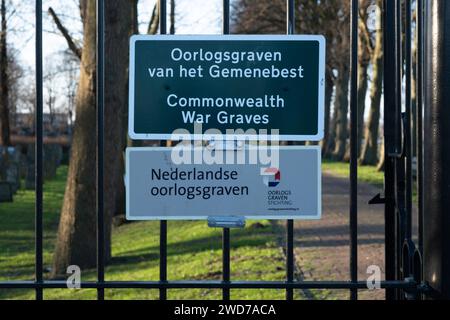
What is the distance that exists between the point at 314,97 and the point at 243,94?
336 mm

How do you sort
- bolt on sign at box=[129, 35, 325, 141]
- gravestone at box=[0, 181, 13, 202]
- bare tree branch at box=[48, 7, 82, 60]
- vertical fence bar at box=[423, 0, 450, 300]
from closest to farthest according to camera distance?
vertical fence bar at box=[423, 0, 450, 300] < bolt on sign at box=[129, 35, 325, 141] < bare tree branch at box=[48, 7, 82, 60] < gravestone at box=[0, 181, 13, 202]

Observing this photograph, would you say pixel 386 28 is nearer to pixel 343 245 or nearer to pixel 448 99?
pixel 448 99

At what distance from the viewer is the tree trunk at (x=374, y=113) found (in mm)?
25391

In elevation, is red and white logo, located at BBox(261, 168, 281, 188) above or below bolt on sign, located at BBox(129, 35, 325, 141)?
below

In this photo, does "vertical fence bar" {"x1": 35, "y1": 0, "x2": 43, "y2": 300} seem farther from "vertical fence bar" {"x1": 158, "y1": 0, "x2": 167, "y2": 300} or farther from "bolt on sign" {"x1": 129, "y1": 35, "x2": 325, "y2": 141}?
"vertical fence bar" {"x1": 158, "y1": 0, "x2": 167, "y2": 300}

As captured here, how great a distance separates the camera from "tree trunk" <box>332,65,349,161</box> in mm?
32497

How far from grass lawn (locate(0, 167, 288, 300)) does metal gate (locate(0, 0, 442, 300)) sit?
137 inches

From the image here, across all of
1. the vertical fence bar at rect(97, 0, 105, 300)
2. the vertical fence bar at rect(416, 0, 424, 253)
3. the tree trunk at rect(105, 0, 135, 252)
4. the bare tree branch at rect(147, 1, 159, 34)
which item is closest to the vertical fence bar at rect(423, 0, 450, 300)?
the vertical fence bar at rect(416, 0, 424, 253)

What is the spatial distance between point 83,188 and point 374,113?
19873 mm

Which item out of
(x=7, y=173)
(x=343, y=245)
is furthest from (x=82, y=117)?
(x=7, y=173)

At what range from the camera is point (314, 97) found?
325 centimetres

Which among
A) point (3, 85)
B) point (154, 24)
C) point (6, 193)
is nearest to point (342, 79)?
point (3, 85)

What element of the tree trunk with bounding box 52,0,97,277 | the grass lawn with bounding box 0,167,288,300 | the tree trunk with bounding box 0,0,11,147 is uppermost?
the tree trunk with bounding box 0,0,11,147
